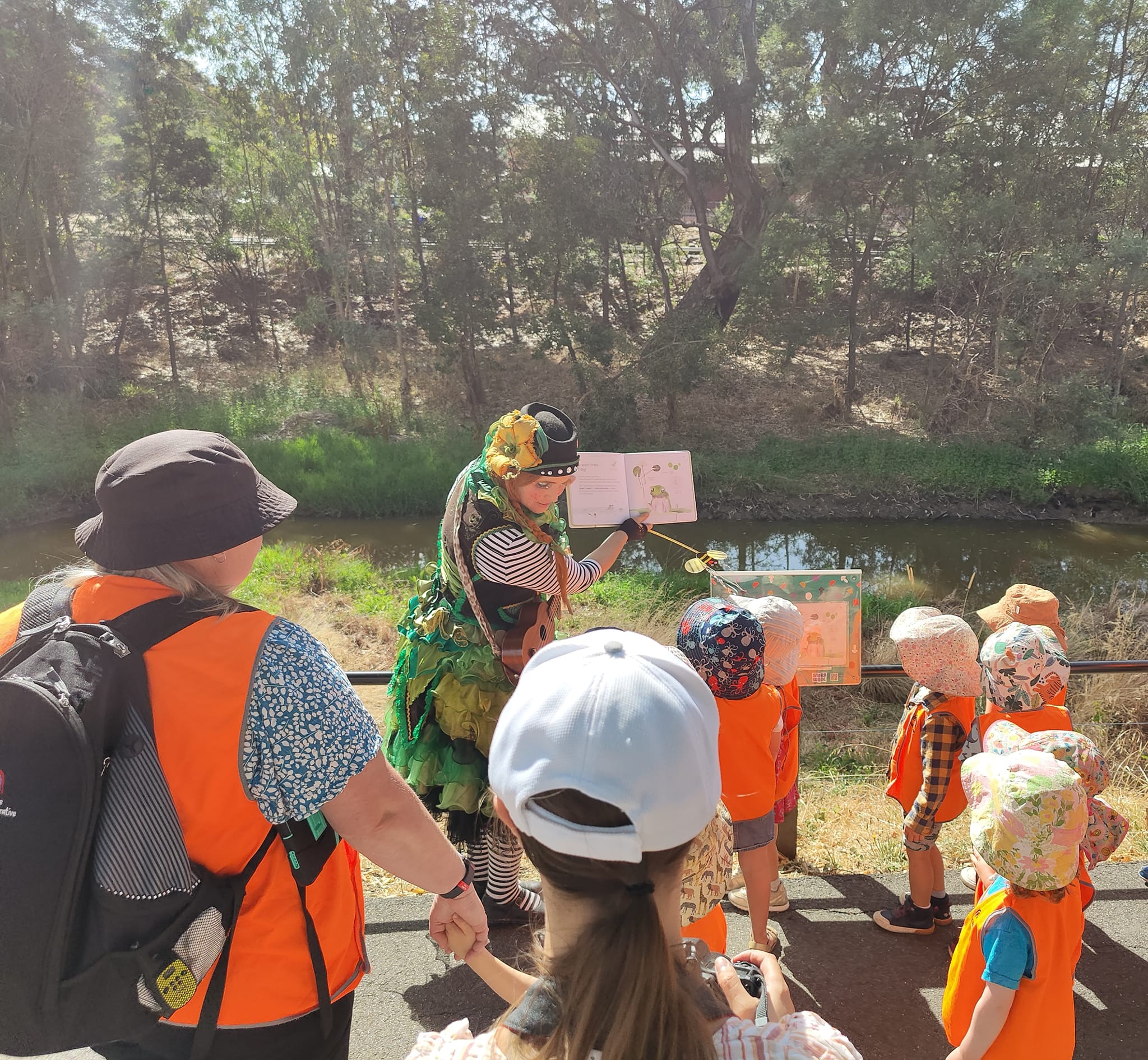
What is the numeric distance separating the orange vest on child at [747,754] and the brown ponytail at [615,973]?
139cm

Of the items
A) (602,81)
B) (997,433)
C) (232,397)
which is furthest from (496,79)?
(997,433)

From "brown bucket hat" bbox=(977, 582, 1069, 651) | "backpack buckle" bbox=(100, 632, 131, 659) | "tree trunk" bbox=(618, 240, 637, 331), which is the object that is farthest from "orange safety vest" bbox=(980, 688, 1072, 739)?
"tree trunk" bbox=(618, 240, 637, 331)

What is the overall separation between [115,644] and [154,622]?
0.24ft

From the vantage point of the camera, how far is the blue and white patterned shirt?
1357 mm

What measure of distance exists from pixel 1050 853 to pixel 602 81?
20.5 meters

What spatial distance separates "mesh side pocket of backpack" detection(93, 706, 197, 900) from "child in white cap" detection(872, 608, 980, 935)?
2.10 metres

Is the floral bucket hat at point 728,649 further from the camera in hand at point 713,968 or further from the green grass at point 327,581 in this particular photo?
the green grass at point 327,581

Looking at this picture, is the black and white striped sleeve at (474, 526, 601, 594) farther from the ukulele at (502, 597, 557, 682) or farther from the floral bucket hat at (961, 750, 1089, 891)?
the floral bucket hat at (961, 750, 1089, 891)

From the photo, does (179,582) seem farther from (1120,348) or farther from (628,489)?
(1120,348)

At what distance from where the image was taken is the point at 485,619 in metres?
2.68

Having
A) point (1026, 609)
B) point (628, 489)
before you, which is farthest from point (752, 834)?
point (628, 489)

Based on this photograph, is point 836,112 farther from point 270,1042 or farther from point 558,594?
point 270,1042

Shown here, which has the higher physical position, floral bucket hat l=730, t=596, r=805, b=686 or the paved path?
floral bucket hat l=730, t=596, r=805, b=686

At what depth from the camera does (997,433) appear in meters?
18.5
